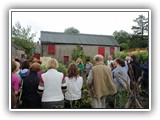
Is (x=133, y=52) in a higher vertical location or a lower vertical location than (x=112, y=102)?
higher

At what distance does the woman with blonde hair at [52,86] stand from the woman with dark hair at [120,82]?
0.74 m

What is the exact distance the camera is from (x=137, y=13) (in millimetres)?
3260

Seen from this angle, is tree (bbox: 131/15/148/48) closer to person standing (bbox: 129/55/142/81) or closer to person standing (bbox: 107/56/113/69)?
person standing (bbox: 129/55/142/81)

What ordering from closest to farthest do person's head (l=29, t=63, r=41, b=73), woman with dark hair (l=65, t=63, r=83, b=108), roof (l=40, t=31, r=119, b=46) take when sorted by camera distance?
person's head (l=29, t=63, r=41, b=73) < woman with dark hair (l=65, t=63, r=83, b=108) < roof (l=40, t=31, r=119, b=46)

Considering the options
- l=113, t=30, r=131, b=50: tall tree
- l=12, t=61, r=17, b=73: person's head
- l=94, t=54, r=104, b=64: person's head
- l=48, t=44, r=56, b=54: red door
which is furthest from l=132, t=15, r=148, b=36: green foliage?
l=12, t=61, r=17, b=73: person's head

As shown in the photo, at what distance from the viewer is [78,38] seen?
3.29 metres

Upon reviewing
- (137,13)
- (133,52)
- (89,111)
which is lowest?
(89,111)

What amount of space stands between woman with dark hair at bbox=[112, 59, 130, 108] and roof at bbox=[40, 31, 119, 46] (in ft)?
0.93

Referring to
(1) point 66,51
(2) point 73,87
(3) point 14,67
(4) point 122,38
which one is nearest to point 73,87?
(2) point 73,87

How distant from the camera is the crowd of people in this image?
304 cm
